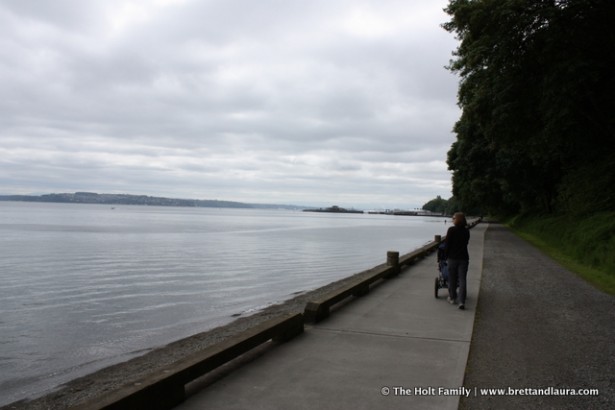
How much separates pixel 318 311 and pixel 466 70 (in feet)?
49.0

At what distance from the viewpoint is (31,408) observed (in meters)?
5.70

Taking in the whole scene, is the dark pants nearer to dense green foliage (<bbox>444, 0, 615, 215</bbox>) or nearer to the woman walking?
the woman walking

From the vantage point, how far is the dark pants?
925 cm

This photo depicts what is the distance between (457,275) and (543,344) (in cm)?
302

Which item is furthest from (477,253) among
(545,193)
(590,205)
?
(545,193)

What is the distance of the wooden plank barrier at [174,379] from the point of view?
3.92 m

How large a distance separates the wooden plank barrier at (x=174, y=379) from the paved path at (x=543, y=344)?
2.59 metres

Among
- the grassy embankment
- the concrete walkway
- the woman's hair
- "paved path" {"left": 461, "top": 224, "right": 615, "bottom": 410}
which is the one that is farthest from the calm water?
the grassy embankment

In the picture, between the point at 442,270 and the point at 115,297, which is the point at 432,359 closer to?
the point at 442,270

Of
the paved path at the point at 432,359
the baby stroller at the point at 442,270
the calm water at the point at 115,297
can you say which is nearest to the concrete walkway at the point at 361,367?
the paved path at the point at 432,359

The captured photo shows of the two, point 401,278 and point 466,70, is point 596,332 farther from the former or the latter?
point 466,70

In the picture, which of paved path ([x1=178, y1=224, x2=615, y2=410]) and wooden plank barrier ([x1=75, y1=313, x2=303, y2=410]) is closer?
wooden plank barrier ([x1=75, y1=313, x2=303, y2=410])

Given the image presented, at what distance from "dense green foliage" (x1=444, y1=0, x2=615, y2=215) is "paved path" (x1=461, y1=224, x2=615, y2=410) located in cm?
726

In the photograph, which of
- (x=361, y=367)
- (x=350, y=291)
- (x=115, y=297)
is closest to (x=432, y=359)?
(x=361, y=367)
